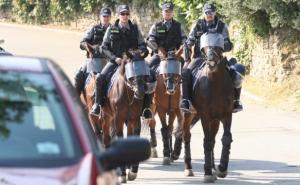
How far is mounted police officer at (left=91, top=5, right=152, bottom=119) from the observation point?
13305 mm

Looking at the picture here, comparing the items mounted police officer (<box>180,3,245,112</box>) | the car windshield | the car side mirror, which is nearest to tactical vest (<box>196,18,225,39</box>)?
mounted police officer (<box>180,3,245,112</box>)

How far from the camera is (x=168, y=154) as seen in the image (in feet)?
46.8

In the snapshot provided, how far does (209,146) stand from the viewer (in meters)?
12.5

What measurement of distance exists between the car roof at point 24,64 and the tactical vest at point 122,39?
6807 millimetres

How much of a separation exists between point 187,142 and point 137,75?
1.51 metres

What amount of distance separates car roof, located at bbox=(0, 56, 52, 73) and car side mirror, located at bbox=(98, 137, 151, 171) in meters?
0.99

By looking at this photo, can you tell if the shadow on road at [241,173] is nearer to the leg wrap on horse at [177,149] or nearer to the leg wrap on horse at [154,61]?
the leg wrap on horse at [177,149]

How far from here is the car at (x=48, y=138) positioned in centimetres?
529

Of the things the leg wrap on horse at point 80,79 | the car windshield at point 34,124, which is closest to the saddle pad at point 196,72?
the leg wrap on horse at point 80,79

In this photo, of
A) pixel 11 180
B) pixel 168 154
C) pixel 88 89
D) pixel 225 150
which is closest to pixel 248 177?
pixel 225 150

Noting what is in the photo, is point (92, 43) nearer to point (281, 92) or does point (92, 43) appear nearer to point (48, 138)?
point (281, 92)

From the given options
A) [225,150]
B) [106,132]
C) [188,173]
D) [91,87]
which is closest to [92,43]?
[91,87]

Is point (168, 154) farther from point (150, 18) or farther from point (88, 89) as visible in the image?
point (150, 18)

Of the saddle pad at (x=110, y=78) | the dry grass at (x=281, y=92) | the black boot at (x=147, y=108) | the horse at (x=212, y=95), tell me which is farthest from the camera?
the dry grass at (x=281, y=92)
